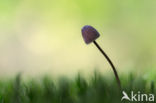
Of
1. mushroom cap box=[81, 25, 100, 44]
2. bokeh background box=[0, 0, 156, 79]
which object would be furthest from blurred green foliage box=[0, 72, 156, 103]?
bokeh background box=[0, 0, 156, 79]

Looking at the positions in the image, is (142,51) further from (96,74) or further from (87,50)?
(96,74)

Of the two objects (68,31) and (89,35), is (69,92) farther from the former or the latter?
(68,31)

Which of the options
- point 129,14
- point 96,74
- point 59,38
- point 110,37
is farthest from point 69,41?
point 96,74

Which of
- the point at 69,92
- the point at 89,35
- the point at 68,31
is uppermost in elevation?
the point at 68,31

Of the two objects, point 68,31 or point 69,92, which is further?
point 68,31

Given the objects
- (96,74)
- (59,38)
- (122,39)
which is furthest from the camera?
(59,38)

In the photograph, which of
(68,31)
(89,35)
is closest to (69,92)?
(89,35)

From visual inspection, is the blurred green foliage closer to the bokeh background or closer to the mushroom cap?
the mushroom cap

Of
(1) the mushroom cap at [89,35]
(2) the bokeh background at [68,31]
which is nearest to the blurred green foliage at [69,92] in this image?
(1) the mushroom cap at [89,35]
